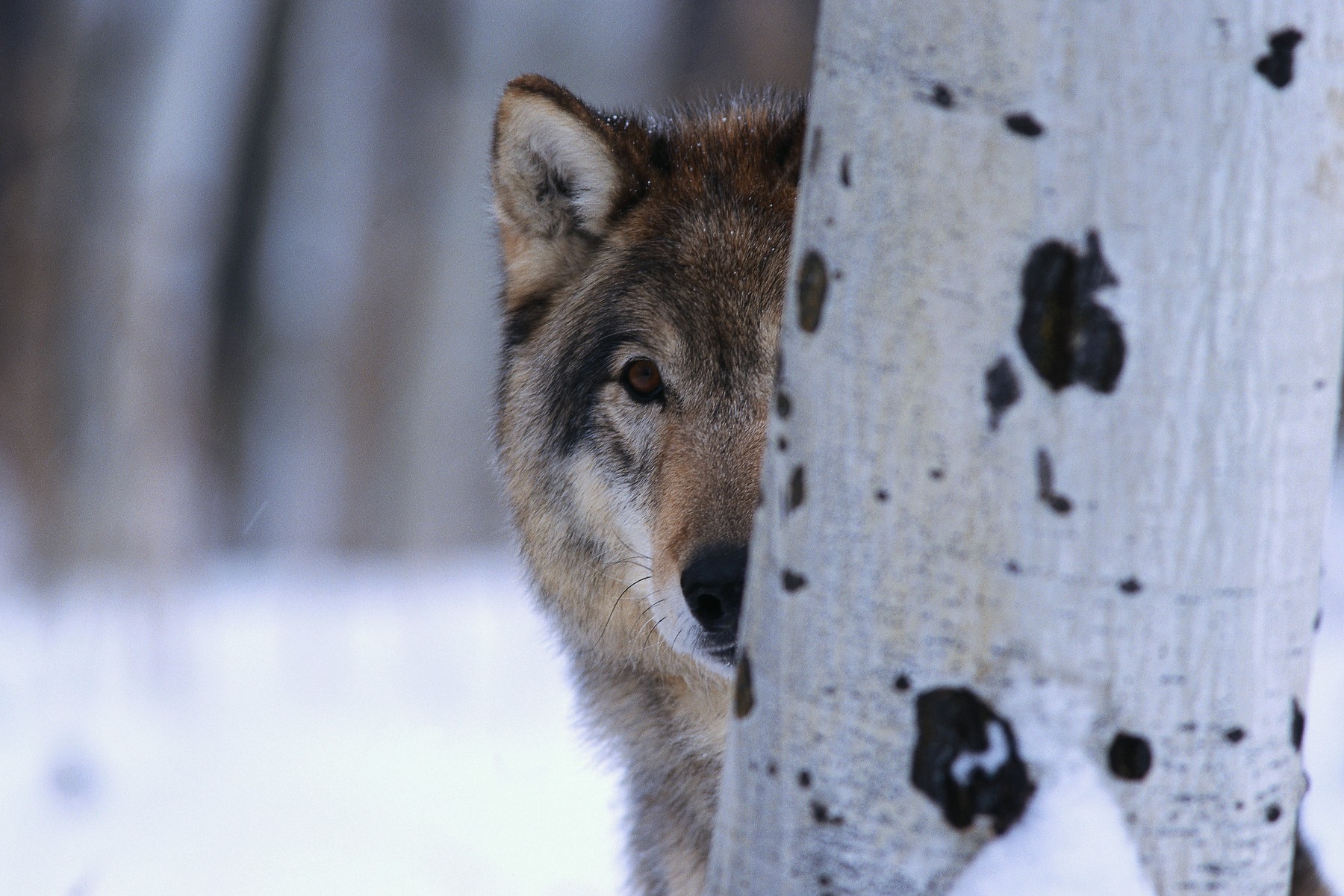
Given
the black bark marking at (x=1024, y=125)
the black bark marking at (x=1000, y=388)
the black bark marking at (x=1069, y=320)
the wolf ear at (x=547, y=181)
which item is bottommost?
the black bark marking at (x=1000, y=388)

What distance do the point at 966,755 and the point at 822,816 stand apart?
0.17m

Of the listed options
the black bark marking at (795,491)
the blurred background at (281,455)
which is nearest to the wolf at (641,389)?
the black bark marking at (795,491)

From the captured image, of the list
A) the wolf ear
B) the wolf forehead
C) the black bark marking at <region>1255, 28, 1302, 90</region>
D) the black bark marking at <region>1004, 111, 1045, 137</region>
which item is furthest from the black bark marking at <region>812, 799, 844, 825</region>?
the wolf ear

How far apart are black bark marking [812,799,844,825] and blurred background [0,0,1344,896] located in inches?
130

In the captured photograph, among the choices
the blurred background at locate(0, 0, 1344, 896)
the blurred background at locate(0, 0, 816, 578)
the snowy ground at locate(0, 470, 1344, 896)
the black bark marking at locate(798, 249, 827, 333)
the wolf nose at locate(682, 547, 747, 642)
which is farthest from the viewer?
the blurred background at locate(0, 0, 816, 578)

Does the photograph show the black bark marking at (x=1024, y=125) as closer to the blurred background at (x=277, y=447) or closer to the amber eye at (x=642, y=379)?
the amber eye at (x=642, y=379)

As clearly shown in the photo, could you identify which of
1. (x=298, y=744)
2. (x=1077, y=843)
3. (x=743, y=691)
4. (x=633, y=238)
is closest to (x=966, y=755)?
(x=1077, y=843)

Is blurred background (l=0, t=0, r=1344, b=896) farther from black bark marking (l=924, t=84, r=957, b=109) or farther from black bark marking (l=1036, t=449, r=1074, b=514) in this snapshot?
black bark marking (l=924, t=84, r=957, b=109)

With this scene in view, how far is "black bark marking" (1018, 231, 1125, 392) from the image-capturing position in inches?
42.3

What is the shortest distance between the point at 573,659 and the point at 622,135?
1.40 meters

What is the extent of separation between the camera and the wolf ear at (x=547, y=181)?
2930mm

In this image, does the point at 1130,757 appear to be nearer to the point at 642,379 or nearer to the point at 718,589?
Result: the point at 718,589

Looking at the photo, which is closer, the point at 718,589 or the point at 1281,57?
the point at 1281,57

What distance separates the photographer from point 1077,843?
3.72 feet
